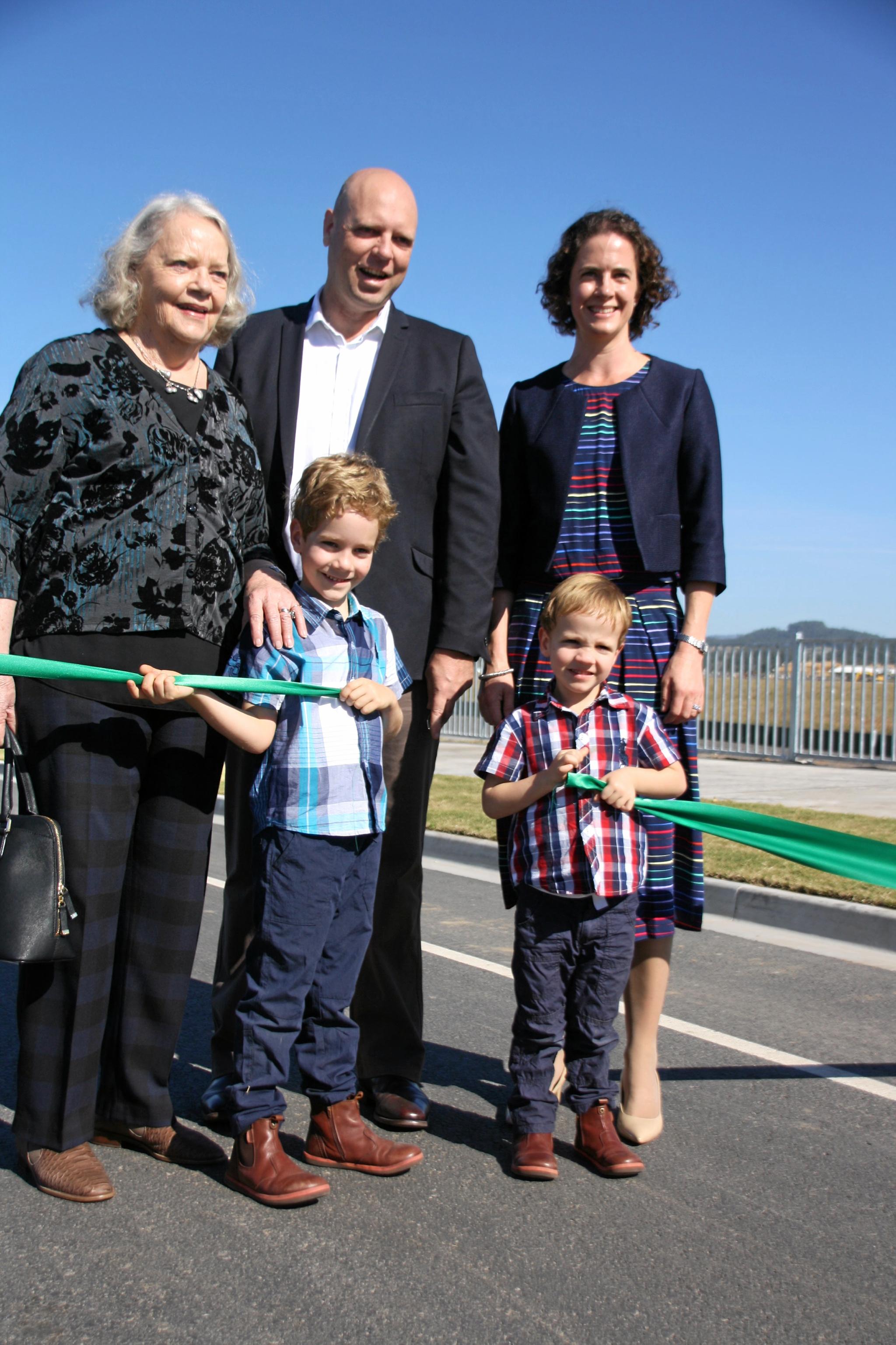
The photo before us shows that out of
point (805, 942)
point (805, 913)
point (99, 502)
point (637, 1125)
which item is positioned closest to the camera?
point (99, 502)

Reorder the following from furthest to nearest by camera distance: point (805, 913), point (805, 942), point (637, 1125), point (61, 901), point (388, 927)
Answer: point (805, 913) → point (805, 942) → point (388, 927) → point (637, 1125) → point (61, 901)

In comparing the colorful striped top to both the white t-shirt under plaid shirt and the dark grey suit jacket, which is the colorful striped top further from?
the white t-shirt under plaid shirt

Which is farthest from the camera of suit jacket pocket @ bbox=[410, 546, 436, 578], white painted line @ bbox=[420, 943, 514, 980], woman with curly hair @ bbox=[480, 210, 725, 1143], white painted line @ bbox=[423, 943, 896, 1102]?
white painted line @ bbox=[420, 943, 514, 980]

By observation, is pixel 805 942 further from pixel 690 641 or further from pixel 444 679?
pixel 444 679

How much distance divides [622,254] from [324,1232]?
268 centimetres

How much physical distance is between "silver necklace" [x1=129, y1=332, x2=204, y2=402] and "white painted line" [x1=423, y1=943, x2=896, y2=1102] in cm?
245

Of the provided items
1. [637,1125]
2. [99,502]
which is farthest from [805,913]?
[99,502]

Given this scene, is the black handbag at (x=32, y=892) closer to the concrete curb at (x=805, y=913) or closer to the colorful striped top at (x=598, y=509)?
the colorful striped top at (x=598, y=509)

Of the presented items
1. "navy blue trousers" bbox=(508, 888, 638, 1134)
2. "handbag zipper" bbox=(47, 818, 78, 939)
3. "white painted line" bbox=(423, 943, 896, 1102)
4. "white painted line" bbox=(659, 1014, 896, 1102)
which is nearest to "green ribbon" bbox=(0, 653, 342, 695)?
"handbag zipper" bbox=(47, 818, 78, 939)

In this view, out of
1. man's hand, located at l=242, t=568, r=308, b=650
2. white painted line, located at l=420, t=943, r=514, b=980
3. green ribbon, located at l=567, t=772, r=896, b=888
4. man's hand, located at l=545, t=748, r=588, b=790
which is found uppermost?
man's hand, located at l=242, t=568, r=308, b=650

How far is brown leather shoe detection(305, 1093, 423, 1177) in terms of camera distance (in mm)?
2930

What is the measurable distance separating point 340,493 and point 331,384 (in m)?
0.61

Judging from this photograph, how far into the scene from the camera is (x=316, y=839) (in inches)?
113

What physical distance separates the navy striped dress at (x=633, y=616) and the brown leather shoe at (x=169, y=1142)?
1.24m
